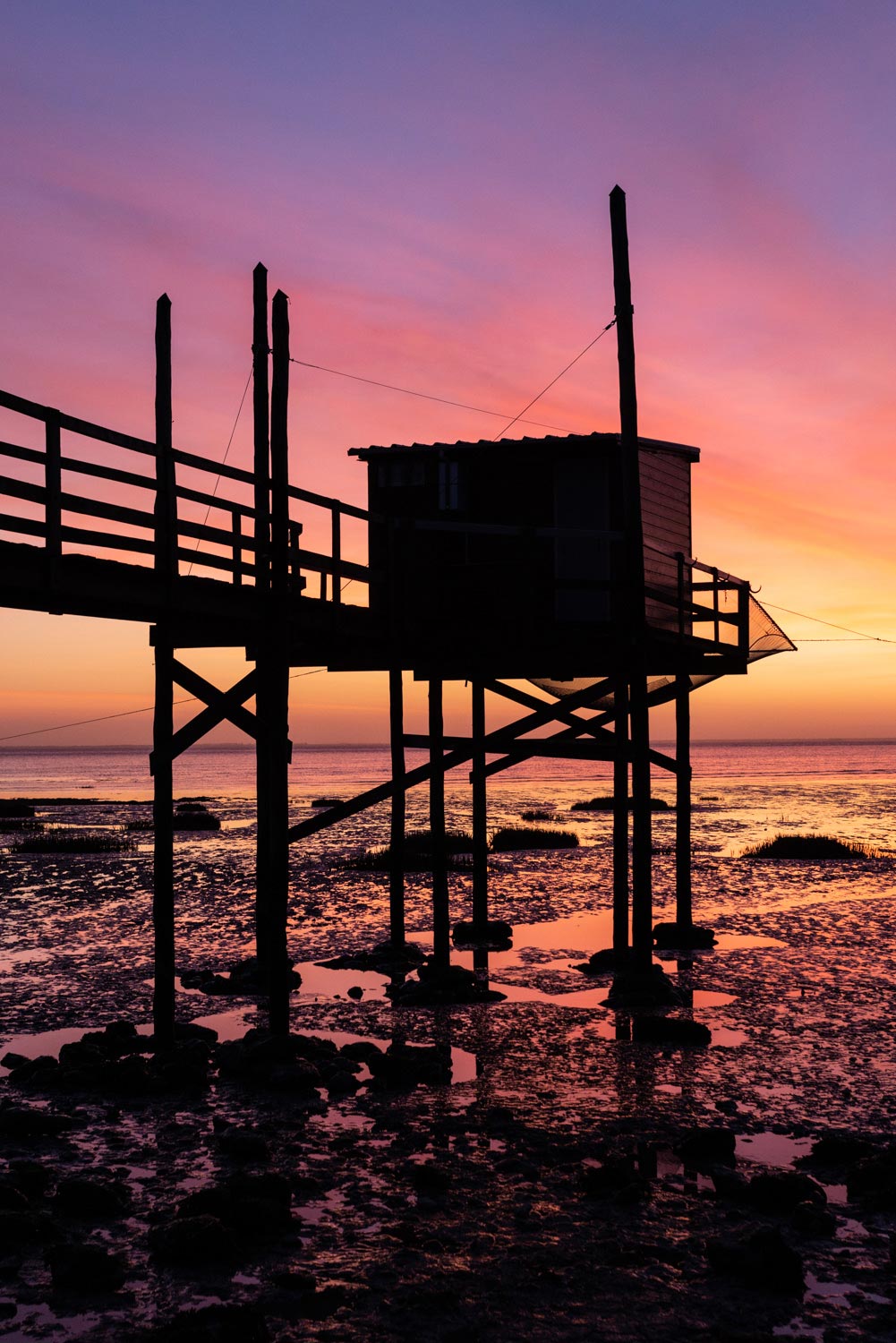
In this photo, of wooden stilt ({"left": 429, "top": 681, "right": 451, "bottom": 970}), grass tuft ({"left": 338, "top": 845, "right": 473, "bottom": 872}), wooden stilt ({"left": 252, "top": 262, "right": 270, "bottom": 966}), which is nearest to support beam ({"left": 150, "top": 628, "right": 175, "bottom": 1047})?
wooden stilt ({"left": 252, "top": 262, "right": 270, "bottom": 966})

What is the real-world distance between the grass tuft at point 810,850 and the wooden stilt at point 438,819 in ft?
54.4

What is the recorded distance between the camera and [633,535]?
50.2 ft

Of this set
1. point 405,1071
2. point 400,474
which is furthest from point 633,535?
point 405,1071

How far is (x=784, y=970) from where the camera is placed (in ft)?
52.2

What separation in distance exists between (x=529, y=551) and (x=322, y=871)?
42.4ft

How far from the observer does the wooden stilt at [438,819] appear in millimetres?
15898

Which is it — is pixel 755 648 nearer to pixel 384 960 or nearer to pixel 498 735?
pixel 498 735

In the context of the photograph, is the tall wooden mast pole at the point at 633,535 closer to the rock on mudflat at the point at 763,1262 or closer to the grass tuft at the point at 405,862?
the rock on mudflat at the point at 763,1262

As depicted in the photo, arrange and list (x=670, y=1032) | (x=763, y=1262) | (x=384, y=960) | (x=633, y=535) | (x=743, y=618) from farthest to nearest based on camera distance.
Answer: (x=743, y=618), (x=384, y=960), (x=633, y=535), (x=670, y=1032), (x=763, y=1262)

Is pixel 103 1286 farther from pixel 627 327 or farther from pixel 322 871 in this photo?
pixel 322 871

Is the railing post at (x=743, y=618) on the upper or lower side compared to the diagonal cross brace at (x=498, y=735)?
upper

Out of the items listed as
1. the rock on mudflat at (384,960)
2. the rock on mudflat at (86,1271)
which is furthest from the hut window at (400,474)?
the rock on mudflat at (86,1271)

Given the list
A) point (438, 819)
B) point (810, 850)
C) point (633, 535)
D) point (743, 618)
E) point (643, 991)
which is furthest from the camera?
point (810, 850)

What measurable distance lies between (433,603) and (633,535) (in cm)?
394
